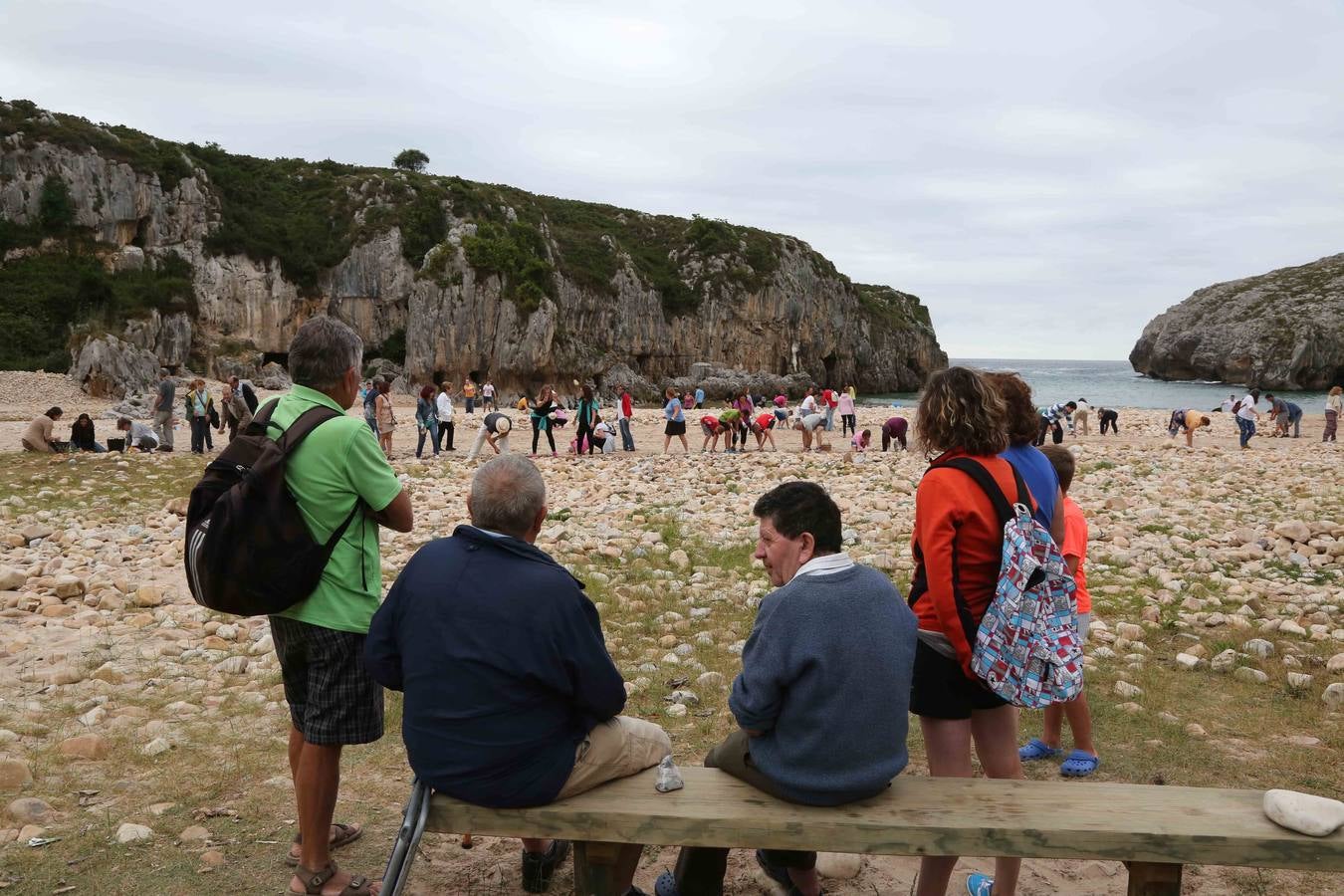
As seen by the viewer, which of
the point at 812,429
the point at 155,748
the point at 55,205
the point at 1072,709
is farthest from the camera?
the point at 55,205

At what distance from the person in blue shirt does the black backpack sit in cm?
290

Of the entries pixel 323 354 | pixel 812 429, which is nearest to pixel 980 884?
pixel 323 354

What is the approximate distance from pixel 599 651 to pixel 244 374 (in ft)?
192

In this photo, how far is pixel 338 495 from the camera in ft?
11.9

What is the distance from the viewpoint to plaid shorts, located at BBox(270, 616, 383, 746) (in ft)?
11.9

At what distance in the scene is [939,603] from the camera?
11.4 ft

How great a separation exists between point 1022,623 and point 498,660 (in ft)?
6.45

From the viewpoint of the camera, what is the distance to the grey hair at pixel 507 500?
3281mm

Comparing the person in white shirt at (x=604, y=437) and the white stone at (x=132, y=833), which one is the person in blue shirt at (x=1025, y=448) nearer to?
the white stone at (x=132, y=833)

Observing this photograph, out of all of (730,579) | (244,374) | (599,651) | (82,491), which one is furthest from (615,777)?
(244,374)

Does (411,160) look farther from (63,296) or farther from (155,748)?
(155,748)

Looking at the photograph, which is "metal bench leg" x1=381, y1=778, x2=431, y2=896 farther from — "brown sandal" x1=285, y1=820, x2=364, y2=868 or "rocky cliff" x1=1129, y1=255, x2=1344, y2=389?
"rocky cliff" x1=1129, y1=255, x2=1344, y2=389

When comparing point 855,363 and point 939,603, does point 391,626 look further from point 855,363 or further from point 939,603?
point 855,363

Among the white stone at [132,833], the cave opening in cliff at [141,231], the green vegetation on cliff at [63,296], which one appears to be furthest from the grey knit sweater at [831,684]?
the cave opening in cliff at [141,231]
